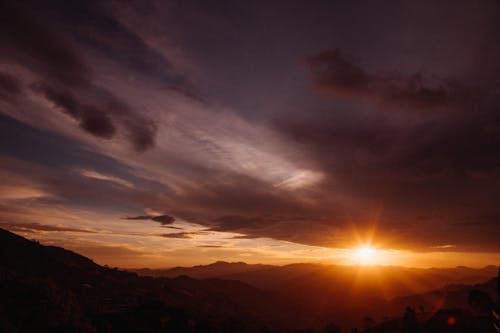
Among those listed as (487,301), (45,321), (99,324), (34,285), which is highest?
(487,301)

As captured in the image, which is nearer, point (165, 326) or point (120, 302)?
point (165, 326)

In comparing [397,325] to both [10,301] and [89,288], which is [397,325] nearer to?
[10,301]

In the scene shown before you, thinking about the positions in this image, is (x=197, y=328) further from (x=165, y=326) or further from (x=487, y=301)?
(x=487, y=301)

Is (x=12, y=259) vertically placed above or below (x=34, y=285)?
below

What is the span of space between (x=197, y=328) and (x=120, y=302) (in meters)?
90.7

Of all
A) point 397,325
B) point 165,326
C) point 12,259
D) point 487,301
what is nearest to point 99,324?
point 165,326

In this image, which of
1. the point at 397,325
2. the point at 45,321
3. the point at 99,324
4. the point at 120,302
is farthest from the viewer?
the point at 120,302

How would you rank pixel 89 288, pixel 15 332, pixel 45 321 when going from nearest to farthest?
pixel 15 332, pixel 45 321, pixel 89 288

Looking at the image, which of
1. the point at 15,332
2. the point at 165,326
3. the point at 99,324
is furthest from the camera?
the point at 165,326

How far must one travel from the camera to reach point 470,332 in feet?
278

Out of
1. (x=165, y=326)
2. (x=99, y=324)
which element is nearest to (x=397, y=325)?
(x=165, y=326)

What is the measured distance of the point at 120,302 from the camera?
161 m

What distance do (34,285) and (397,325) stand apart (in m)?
130

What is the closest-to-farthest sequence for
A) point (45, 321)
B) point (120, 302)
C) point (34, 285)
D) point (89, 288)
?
point (45, 321), point (34, 285), point (120, 302), point (89, 288)
